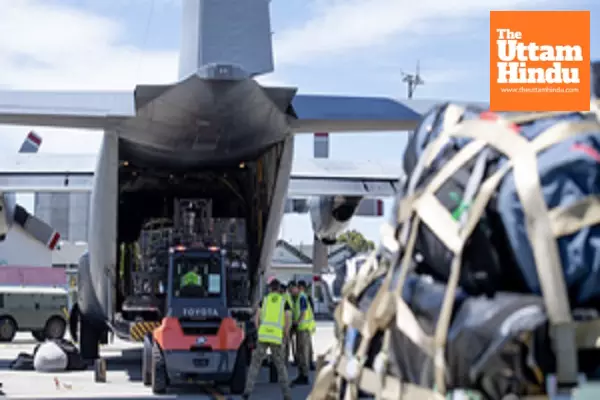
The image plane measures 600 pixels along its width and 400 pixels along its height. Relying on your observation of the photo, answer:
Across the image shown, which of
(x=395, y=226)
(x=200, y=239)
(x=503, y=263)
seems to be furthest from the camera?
Answer: (x=200, y=239)

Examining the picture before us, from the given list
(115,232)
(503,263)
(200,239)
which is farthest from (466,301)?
(200,239)

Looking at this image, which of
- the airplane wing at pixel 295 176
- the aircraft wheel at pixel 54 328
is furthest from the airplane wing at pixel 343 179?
the aircraft wheel at pixel 54 328

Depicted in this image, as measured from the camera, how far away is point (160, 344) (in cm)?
1139

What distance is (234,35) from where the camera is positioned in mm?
11102

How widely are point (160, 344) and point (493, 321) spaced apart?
9.50 meters

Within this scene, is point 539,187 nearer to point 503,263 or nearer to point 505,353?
point 503,263

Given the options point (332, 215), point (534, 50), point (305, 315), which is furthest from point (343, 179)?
point (534, 50)

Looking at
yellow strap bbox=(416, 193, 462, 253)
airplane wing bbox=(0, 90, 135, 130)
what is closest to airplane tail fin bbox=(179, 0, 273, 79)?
airplane wing bbox=(0, 90, 135, 130)

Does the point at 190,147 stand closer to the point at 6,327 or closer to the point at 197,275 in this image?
the point at 197,275

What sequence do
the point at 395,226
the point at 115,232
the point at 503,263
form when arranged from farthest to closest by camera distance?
the point at 115,232 < the point at 395,226 < the point at 503,263

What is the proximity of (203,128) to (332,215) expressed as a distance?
21.6ft

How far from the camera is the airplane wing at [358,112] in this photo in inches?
460

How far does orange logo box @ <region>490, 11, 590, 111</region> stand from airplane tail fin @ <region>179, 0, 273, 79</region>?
4.98 metres

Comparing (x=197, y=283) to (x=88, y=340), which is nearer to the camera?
(x=197, y=283)
